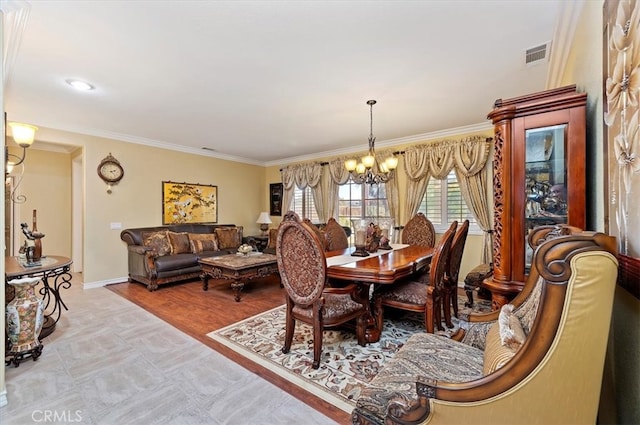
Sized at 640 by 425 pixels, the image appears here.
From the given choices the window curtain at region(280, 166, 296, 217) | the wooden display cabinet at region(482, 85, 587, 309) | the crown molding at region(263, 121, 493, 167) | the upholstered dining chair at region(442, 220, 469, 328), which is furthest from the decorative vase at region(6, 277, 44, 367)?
the crown molding at region(263, 121, 493, 167)

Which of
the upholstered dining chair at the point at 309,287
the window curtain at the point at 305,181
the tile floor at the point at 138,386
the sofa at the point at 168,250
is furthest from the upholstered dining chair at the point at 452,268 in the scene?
the sofa at the point at 168,250

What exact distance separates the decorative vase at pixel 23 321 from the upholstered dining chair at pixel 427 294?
9.85ft

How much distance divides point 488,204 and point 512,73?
213 centimetres

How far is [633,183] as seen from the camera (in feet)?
2.98

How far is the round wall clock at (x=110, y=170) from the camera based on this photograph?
4.75m

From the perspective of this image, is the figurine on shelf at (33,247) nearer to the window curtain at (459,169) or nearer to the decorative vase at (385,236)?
the decorative vase at (385,236)

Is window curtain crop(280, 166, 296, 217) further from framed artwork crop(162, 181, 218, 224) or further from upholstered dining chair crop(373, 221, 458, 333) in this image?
upholstered dining chair crop(373, 221, 458, 333)

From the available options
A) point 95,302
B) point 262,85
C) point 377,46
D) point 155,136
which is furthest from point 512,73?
point 95,302

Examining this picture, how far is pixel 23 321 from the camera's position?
7.44 ft

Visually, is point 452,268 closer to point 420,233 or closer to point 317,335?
point 420,233

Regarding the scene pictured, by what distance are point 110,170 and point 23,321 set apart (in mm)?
3311

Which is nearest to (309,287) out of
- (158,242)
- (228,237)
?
(158,242)

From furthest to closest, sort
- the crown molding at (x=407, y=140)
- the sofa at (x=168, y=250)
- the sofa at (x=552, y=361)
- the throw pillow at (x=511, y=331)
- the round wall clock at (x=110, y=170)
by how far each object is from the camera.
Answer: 1. the round wall clock at (x=110, y=170)
2. the sofa at (x=168, y=250)
3. the crown molding at (x=407, y=140)
4. the throw pillow at (x=511, y=331)
5. the sofa at (x=552, y=361)

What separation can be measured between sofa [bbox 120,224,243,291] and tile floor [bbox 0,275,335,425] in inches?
65.4
